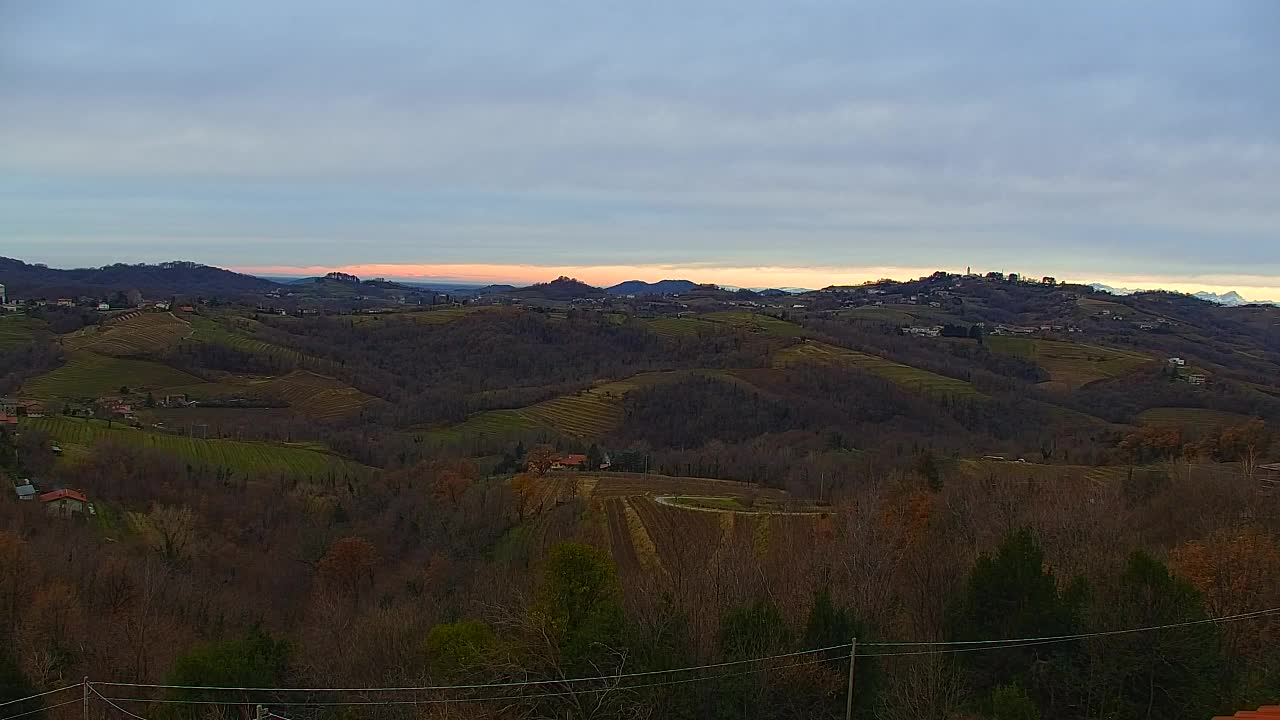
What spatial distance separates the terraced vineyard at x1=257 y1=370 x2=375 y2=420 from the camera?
9819 cm

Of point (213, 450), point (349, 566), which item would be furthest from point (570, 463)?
point (213, 450)

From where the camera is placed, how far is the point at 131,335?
4338 inches

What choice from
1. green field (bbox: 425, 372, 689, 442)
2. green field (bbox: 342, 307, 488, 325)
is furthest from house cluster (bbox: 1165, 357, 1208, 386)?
green field (bbox: 342, 307, 488, 325)

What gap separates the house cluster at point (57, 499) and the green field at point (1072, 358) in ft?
358

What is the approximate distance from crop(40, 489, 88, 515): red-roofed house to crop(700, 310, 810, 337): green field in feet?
335

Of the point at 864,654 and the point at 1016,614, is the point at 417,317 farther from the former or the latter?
the point at 1016,614

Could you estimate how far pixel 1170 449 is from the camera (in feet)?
213

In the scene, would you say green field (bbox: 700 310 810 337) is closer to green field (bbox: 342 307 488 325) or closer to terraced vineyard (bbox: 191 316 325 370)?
green field (bbox: 342 307 488 325)

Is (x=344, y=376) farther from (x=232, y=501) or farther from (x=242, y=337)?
(x=232, y=501)

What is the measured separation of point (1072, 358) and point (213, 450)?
379 ft

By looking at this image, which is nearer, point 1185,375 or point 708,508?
point 708,508

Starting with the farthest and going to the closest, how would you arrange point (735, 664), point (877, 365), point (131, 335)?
1. point (877, 365)
2. point (131, 335)
3. point (735, 664)

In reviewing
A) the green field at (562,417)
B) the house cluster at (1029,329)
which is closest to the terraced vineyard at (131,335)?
the green field at (562,417)

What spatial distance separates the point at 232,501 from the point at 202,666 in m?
42.1
